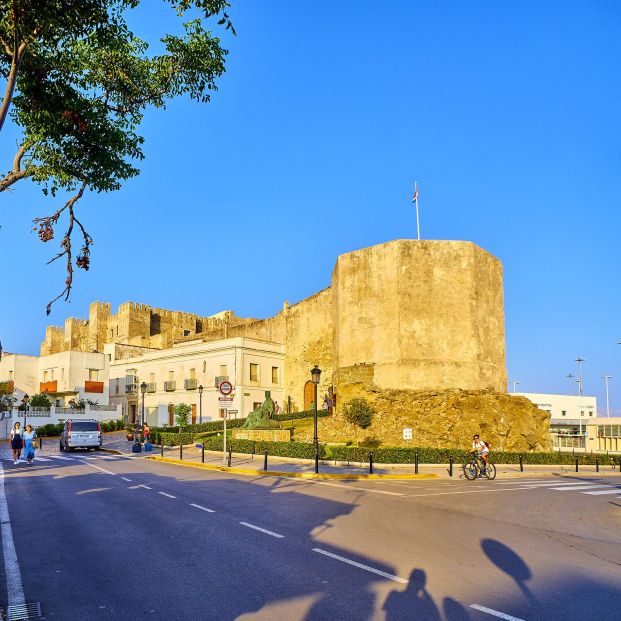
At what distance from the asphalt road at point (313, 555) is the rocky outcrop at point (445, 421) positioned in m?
18.8

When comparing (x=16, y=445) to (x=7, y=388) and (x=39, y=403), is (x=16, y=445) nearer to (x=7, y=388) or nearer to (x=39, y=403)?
(x=39, y=403)

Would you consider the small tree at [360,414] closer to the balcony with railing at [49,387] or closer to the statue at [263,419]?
the statue at [263,419]

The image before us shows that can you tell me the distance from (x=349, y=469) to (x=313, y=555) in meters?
16.0

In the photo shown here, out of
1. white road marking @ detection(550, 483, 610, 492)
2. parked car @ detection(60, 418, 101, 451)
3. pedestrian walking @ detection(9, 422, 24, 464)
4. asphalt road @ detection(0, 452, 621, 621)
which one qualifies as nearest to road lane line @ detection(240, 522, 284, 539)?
asphalt road @ detection(0, 452, 621, 621)

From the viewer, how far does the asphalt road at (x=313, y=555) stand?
611cm

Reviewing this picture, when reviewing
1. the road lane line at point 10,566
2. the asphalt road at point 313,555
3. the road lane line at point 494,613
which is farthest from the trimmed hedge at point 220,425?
the road lane line at point 494,613

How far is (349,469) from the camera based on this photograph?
23938 millimetres

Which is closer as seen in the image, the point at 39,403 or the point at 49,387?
the point at 39,403

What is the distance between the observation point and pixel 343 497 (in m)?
15.6

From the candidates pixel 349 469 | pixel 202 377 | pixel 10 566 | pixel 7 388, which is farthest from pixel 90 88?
pixel 7 388

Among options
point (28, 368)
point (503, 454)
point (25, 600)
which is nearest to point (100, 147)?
point (25, 600)

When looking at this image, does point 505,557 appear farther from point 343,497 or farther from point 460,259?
point 460,259

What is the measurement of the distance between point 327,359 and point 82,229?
4511 cm

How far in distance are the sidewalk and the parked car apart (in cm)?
759
